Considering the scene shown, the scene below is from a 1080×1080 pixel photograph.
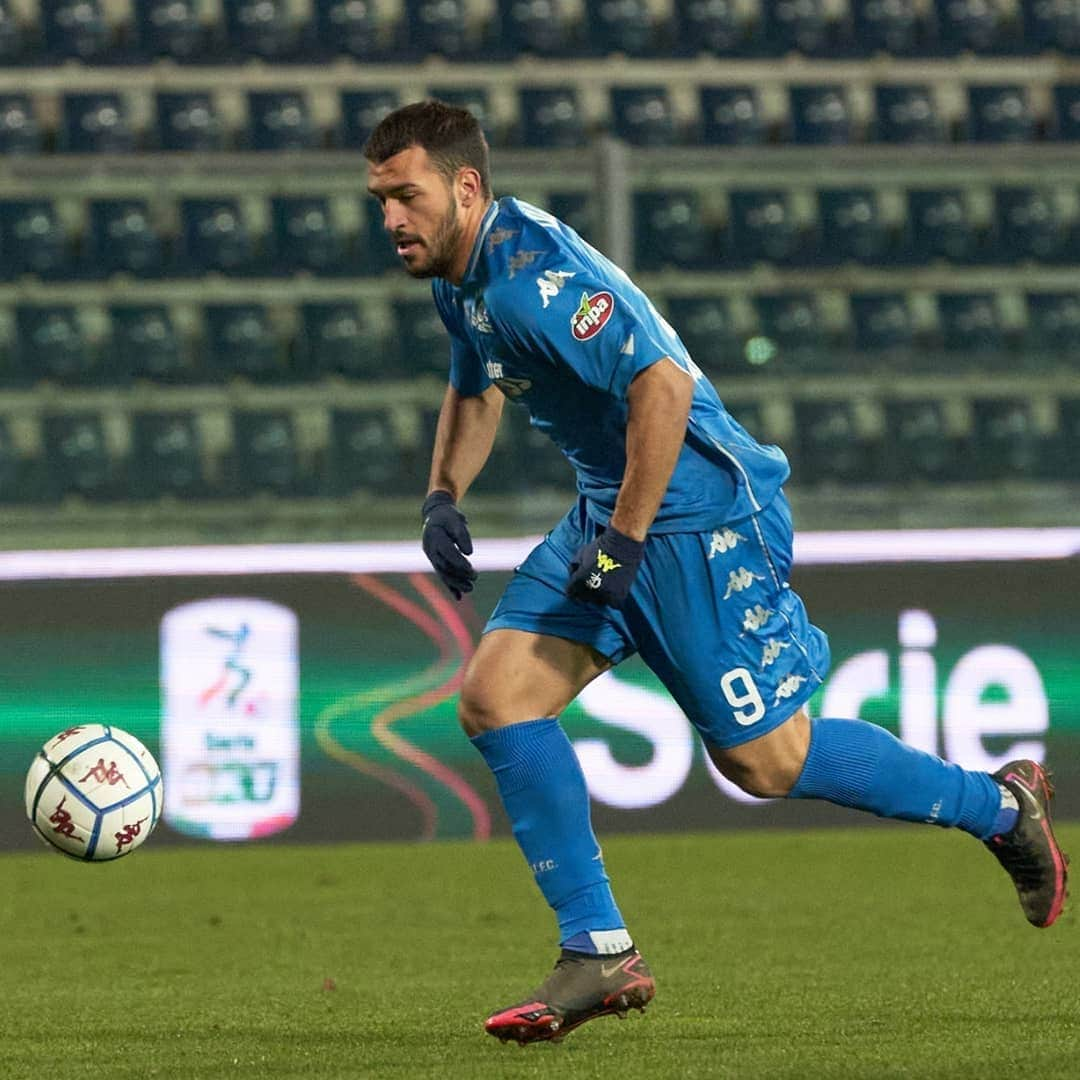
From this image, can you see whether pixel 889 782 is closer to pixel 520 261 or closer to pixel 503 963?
pixel 520 261

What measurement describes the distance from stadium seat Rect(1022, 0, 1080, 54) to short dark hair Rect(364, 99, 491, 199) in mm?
8617

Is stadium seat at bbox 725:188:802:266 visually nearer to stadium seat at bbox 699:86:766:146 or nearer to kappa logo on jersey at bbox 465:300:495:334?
stadium seat at bbox 699:86:766:146

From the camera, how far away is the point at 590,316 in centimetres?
384

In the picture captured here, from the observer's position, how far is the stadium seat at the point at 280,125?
11.0 meters

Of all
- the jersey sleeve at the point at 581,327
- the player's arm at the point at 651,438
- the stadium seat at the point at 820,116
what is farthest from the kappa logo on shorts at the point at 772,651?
the stadium seat at the point at 820,116

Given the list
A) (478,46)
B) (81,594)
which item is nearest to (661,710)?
(81,594)

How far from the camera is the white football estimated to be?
15.5 feet

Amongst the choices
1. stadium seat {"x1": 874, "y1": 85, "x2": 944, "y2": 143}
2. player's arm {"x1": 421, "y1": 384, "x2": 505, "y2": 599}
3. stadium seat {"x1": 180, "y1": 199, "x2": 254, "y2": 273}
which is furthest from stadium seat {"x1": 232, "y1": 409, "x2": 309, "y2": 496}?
stadium seat {"x1": 874, "y1": 85, "x2": 944, "y2": 143}

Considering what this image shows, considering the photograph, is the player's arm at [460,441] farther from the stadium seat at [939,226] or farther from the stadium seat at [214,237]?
the stadium seat at [939,226]

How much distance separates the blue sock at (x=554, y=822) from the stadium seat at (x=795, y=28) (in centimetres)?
818

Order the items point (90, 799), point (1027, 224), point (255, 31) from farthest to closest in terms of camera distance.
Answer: point (255, 31) < point (1027, 224) < point (90, 799)

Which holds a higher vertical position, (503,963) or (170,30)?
(170,30)

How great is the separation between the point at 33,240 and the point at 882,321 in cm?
337

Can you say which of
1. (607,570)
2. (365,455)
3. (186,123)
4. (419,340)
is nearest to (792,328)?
(419,340)
